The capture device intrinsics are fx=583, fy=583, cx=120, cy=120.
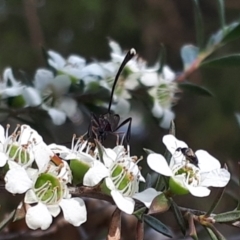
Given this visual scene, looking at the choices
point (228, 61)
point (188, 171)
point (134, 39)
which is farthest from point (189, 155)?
point (134, 39)

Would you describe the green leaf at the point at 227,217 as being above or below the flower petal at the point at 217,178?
below

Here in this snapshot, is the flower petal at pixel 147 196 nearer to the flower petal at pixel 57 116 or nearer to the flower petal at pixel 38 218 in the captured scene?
the flower petal at pixel 38 218

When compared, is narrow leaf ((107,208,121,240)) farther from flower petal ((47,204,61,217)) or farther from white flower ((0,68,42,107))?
white flower ((0,68,42,107))

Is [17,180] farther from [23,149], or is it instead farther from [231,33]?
[231,33]

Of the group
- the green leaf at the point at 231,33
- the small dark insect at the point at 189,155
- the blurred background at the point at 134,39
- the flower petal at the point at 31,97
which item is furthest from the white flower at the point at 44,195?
the blurred background at the point at 134,39

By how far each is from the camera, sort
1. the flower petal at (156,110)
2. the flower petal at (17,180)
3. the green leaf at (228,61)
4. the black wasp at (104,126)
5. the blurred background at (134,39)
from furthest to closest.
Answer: the blurred background at (134,39) → the flower petal at (156,110) → the green leaf at (228,61) → the black wasp at (104,126) → the flower petal at (17,180)

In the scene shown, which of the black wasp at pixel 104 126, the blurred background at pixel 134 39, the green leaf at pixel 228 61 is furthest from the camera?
the blurred background at pixel 134 39
